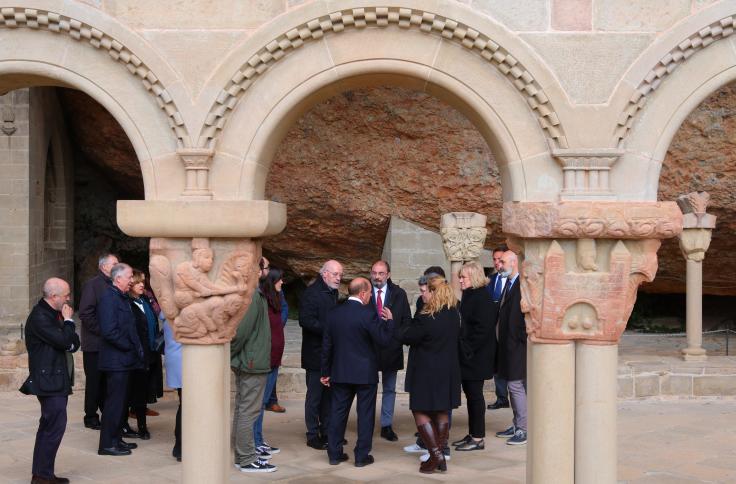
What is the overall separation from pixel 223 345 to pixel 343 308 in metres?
1.67

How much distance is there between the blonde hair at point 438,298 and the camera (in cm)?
654

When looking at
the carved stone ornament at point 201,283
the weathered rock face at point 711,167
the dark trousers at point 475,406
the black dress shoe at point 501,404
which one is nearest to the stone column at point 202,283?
the carved stone ornament at point 201,283

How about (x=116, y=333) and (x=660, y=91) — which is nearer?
(x=660, y=91)

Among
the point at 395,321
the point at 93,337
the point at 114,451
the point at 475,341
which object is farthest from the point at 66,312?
the point at 475,341

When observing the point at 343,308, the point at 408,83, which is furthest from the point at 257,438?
the point at 408,83

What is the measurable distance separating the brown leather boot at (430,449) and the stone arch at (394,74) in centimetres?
234

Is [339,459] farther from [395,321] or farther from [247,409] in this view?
[395,321]

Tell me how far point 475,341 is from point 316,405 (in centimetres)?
141

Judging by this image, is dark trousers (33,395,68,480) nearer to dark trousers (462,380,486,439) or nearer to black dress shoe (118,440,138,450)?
black dress shoe (118,440,138,450)

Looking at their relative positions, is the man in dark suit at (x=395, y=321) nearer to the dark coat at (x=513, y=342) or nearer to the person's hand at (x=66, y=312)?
the dark coat at (x=513, y=342)

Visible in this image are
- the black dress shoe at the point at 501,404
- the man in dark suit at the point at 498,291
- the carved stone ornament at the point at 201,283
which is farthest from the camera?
the black dress shoe at the point at 501,404

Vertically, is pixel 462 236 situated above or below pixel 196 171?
below

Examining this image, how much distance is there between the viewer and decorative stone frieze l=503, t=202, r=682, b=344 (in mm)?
4836

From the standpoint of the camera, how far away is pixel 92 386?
785 centimetres
